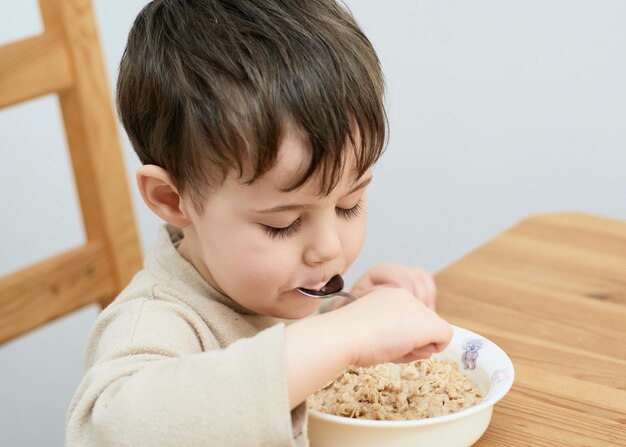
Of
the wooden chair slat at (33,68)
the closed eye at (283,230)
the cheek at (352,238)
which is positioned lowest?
the cheek at (352,238)

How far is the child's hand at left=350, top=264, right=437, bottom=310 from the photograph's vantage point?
107 cm

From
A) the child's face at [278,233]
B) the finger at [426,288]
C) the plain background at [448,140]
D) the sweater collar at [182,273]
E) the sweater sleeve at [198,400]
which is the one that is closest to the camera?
the sweater sleeve at [198,400]

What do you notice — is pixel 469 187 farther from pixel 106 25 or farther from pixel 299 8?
pixel 299 8

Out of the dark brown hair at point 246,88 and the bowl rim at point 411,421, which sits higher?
the dark brown hair at point 246,88

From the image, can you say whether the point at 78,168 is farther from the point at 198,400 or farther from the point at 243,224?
the point at 198,400

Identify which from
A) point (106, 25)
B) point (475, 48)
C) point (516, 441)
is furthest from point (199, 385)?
point (106, 25)

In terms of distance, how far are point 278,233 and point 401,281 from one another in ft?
1.08

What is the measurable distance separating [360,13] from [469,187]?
1.41ft

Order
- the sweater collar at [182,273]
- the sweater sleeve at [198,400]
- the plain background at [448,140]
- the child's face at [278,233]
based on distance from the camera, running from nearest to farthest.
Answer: the sweater sleeve at [198,400] < the child's face at [278,233] < the sweater collar at [182,273] < the plain background at [448,140]

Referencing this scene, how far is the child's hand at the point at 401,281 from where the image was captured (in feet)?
3.50

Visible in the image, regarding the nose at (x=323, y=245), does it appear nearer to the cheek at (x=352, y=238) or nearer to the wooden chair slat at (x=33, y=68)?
the cheek at (x=352, y=238)

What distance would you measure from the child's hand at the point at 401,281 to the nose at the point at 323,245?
0.88 ft

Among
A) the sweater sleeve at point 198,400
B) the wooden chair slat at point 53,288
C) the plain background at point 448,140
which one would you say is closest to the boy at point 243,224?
the sweater sleeve at point 198,400

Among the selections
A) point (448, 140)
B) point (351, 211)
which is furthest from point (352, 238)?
point (448, 140)
